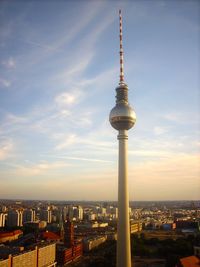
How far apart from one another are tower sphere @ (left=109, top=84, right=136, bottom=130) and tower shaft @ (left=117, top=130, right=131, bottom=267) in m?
0.77

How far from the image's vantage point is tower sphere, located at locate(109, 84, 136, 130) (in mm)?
37438

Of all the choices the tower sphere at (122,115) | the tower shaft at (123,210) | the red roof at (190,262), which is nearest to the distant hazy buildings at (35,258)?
the tower shaft at (123,210)

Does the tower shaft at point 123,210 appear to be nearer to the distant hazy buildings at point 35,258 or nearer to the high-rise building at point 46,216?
the distant hazy buildings at point 35,258

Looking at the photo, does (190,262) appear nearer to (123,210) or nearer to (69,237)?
(123,210)

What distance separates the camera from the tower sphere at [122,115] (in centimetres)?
3744

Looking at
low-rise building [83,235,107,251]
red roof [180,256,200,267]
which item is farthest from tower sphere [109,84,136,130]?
low-rise building [83,235,107,251]

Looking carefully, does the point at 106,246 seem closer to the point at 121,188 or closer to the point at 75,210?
the point at 121,188

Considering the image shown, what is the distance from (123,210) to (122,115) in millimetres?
9975

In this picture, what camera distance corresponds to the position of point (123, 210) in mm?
34688

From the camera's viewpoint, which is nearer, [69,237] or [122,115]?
[122,115]

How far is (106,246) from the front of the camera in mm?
74312

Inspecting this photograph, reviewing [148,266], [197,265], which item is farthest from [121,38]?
[148,266]

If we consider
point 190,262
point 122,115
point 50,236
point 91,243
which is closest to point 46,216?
point 50,236

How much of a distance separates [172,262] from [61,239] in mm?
33275
